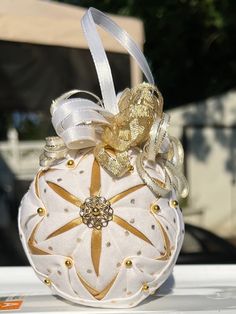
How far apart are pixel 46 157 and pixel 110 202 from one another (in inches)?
7.3

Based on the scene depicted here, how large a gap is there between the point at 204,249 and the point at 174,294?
1.16m

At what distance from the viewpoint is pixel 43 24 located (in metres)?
3.23

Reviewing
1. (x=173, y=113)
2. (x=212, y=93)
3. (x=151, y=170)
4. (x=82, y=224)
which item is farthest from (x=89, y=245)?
(x=212, y=93)

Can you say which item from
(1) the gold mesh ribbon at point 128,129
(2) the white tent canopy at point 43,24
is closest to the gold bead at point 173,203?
(1) the gold mesh ribbon at point 128,129

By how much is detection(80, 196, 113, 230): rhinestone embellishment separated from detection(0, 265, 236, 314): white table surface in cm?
20

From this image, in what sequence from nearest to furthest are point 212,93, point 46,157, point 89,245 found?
point 89,245 → point 46,157 → point 212,93

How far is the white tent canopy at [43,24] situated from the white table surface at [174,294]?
1740 mm

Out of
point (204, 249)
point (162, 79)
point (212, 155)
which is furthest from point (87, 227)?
point (162, 79)

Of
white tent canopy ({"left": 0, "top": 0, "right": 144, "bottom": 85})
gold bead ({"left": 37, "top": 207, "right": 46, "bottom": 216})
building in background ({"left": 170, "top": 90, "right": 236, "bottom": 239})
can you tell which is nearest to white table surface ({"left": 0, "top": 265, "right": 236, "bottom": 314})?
gold bead ({"left": 37, "top": 207, "right": 46, "bottom": 216})

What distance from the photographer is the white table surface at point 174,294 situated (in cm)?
128

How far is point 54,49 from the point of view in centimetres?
347

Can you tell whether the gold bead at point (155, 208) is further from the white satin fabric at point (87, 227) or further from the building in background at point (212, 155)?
the building in background at point (212, 155)

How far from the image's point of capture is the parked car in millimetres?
2475

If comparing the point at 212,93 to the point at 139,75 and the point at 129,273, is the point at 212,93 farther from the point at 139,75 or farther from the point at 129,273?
the point at 129,273
